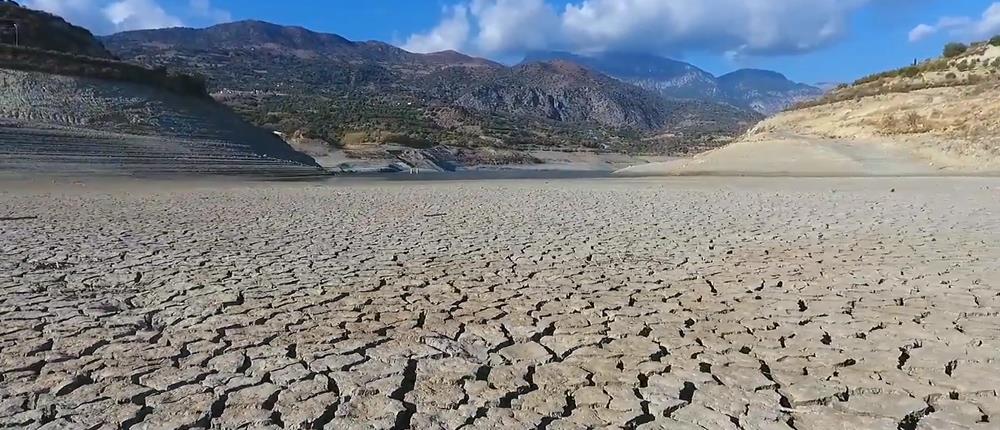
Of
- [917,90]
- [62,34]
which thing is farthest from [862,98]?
[62,34]

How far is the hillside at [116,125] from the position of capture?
22.7m

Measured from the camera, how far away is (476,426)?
2.77 metres

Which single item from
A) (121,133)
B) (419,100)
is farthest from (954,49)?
(419,100)

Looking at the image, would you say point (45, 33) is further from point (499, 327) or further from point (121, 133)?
point (499, 327)

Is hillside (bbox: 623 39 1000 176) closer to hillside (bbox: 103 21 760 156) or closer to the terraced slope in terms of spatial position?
the terraced slope

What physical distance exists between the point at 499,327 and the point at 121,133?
2732 centimetres

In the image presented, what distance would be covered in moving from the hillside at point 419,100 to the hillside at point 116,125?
18.1m

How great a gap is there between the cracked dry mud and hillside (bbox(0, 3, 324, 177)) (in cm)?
1639

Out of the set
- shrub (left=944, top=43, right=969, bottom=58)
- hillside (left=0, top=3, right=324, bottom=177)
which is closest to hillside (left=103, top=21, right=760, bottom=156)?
hillside (left=0, top=3, right=324, bottom=177)

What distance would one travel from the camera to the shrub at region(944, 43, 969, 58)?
109 feet

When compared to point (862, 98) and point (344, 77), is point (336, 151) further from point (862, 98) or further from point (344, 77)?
point (344, 77)

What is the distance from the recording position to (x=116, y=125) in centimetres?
2792

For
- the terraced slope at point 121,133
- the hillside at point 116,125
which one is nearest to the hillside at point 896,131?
the terraced slope at point 121,133

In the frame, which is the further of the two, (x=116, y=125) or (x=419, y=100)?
(x=419, y=100)
